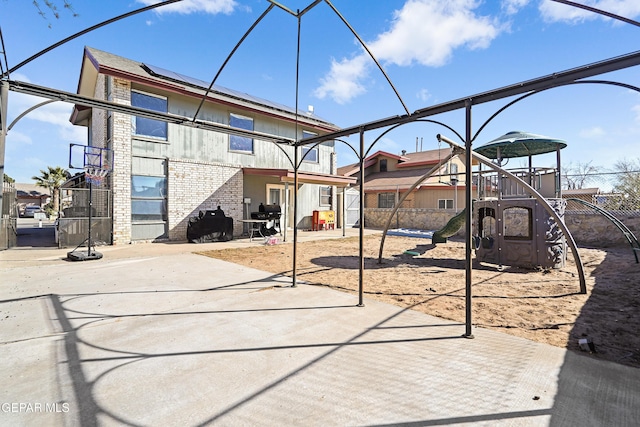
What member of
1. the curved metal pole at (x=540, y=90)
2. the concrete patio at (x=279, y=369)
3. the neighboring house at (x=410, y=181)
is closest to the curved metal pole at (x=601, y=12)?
the curved metal pole at (x=540, y=90)

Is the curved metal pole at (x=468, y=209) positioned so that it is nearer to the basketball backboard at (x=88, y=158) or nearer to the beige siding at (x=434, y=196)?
the basketball backboard at (x=88, y=158)

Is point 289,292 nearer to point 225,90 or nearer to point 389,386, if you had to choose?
point 389,386

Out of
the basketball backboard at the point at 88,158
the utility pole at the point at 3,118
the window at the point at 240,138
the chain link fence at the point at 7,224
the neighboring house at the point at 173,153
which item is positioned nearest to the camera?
the utility pole at the point at 3,118

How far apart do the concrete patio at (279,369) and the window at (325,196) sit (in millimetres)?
14166

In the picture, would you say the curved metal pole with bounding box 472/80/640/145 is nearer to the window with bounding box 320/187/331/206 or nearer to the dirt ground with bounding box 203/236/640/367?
the dirt ground with bounding box 203/236/640/367

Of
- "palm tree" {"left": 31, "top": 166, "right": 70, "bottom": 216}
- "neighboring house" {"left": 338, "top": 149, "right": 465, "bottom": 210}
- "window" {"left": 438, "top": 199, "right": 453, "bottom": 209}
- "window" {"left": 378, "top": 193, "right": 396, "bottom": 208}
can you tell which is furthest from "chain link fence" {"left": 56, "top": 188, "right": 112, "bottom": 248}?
"palm tree" {"left": 31, "top": 166, "right": 70, "bottom": 216}

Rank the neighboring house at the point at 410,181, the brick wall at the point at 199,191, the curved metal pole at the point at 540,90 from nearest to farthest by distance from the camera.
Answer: the curved metal pole at the point at 540,90 < the brick wall at the point at 199,191 < the neighboring house at the point at 410,181

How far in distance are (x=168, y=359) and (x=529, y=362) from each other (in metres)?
3.47

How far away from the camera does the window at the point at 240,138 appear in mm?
14391

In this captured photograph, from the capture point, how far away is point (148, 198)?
11.7 meters

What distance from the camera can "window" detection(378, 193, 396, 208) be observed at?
24.1 metres

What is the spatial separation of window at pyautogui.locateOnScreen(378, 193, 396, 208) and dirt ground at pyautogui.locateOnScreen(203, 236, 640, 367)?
A: 562 inches

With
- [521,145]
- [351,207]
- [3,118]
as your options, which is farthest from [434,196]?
[3,118]

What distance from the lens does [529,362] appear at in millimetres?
2805
